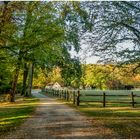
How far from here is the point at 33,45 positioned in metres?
19.8

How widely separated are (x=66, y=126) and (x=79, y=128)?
0.93 m

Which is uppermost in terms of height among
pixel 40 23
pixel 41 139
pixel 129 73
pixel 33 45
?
pixel 40 23

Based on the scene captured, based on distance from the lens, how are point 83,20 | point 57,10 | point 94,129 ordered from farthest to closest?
point 57,10, point 83,20, point 94,129

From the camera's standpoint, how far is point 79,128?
1648 centimetres

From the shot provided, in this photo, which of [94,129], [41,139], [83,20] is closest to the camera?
[41,139]

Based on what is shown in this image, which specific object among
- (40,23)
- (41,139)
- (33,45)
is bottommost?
(41,139)

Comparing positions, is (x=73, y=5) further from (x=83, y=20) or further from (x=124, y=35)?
(x=124, y=35)

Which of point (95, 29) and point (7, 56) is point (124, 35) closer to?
point (95, 29)

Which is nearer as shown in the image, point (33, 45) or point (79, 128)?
point (79, 128)

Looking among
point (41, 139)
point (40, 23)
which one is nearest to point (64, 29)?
point (40, 23)

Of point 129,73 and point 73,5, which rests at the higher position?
point 73,5

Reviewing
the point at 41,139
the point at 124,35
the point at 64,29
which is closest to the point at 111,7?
the point at 124,35

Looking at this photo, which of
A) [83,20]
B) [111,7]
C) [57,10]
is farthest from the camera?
[57,10]

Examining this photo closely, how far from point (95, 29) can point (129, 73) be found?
112 inches
